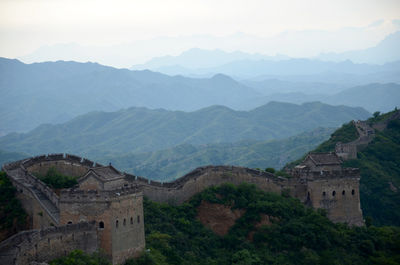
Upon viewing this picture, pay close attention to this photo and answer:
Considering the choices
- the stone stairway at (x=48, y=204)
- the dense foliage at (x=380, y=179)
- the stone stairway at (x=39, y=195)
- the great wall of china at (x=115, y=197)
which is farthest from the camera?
the dense foliage at (x=380, y=179)

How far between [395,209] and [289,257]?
27.9m

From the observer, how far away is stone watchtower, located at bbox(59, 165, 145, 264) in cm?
4162

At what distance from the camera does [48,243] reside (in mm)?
39094

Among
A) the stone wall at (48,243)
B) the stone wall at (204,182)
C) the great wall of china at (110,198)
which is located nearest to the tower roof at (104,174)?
the great wall of china at (110,198)

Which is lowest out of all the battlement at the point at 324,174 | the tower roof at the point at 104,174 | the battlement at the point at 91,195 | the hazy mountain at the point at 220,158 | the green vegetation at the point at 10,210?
the hazy mountain at the point at 220,158

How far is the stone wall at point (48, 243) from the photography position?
124 feet

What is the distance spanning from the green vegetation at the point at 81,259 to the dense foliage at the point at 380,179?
1612 inches

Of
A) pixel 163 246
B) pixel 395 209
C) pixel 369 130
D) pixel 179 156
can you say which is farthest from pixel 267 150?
pixel 163 246

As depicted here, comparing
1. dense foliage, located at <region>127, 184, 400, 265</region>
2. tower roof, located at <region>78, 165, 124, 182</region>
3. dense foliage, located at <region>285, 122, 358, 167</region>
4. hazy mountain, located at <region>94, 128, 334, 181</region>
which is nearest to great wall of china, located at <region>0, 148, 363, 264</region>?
tower roof, located at <region>78, 165, 124, 182</region>

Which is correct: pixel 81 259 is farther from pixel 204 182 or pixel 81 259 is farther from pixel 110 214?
pixel 204 182

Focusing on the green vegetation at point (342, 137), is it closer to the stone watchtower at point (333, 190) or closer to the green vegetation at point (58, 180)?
the stone watchtower at point (333, 190)

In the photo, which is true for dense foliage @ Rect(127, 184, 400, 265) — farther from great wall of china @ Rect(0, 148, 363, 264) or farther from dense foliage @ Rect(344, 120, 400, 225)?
dense foliage @ Rect(344, 120, 400, 225)

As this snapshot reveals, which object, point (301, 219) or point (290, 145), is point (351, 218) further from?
point (290, 145)

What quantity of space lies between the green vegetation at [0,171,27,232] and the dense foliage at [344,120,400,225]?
129 feet
